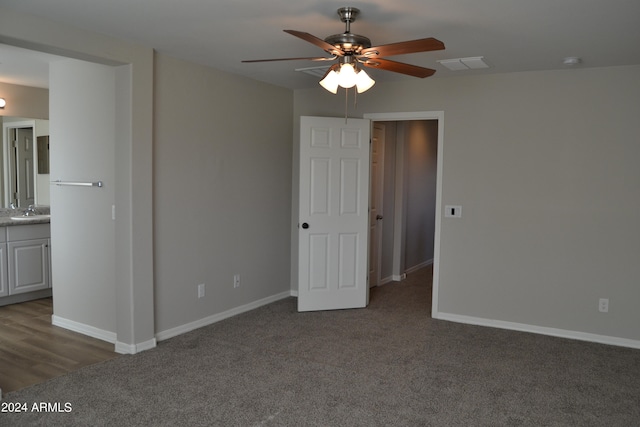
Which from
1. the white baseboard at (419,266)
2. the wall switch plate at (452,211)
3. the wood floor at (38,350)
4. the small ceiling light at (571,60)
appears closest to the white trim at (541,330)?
the wall switch plate at (452,211)

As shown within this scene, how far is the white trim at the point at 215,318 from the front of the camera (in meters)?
4.27

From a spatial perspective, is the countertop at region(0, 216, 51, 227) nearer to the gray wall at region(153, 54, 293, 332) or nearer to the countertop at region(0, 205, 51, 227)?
the countertop at region(0, 205, 51, 227)

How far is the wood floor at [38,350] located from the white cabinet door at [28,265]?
0.43m

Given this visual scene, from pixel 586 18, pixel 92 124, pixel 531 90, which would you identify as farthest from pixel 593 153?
pixel 92 124

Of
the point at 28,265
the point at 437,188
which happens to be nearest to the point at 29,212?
the point at 28,265

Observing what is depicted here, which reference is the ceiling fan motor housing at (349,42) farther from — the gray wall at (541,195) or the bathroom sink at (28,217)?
Result: the bathroom sink at (28,217)

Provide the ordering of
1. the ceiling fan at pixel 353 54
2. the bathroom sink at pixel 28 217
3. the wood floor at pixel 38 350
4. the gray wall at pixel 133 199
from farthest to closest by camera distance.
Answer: the bathroom sink at pixel 28 217 → the gray wall at pixel 133 199 → the wood floor at pixel 38 350 → the ceiling fan at pixel 353 54

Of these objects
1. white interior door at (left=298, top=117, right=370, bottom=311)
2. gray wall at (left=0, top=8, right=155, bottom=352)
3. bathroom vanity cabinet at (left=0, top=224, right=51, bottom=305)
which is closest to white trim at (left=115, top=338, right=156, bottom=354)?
gray wall at (left=0, top=8, right=155, bottom=352)

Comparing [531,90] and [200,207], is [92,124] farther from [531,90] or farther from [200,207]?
[531,90]

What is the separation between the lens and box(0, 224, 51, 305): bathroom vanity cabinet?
5199 millimetres

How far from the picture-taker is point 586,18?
9.78 feet

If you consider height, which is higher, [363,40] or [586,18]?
[586,18]

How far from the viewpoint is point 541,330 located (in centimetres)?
457

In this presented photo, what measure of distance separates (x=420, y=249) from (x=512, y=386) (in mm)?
4165
